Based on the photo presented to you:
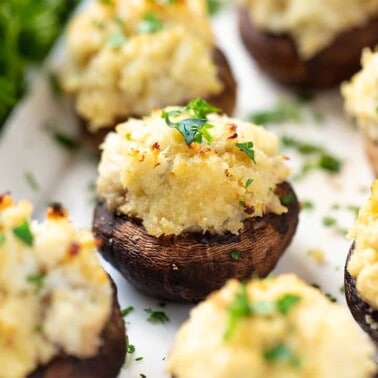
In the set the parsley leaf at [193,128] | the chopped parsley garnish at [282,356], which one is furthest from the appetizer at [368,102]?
the chopped parsley garnish at [282,356]

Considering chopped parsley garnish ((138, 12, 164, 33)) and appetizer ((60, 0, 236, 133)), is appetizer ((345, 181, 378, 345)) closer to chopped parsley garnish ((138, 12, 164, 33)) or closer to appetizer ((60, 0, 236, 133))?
appetizer ((60, 0, 236, 133))

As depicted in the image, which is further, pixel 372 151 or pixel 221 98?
pixel 221 98

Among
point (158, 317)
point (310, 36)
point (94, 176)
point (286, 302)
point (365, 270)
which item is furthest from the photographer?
point (310, 36)

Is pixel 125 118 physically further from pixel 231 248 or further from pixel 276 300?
pixel 276 300

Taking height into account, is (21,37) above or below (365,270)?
above

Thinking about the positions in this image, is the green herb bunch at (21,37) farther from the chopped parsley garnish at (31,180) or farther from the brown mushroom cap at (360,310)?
the brown mushroom cap at (360,310)

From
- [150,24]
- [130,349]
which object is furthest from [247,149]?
[150,24]

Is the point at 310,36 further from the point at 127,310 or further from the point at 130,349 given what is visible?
the point at 130,349
